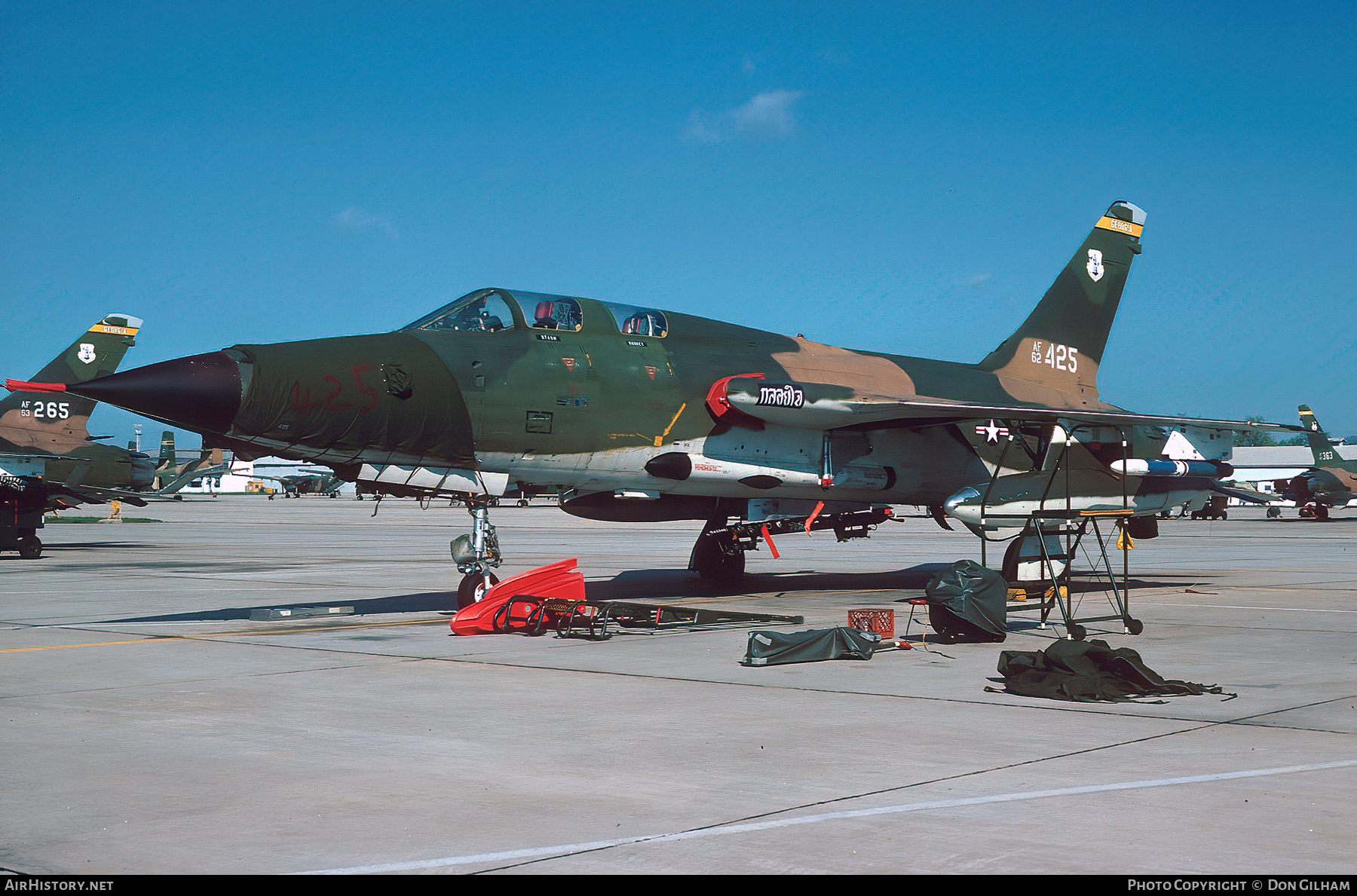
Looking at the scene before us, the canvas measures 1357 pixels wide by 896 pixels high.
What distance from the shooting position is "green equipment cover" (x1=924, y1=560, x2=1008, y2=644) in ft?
36.3

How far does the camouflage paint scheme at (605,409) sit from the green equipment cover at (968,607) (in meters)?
4.07

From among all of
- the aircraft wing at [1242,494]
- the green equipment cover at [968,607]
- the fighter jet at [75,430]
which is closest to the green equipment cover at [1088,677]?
the green equipment cover at [968,607]

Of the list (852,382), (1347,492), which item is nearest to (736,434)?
(852,382)

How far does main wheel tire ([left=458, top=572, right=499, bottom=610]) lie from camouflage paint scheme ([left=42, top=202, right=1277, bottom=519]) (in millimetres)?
995

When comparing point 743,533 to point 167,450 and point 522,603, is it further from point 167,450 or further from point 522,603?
point 167,450

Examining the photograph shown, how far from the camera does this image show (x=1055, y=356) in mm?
19984

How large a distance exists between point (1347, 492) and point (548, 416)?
54100 millimetres

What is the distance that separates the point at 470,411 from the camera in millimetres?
12594

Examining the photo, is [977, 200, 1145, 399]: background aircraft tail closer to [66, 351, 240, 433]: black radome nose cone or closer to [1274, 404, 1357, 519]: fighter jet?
[66, 351, 240, 433]: black radome nose cone

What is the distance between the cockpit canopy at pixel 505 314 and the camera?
1320cm

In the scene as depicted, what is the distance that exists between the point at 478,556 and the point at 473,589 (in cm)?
39

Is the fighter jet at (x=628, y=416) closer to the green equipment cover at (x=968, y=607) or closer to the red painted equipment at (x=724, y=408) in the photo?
the red painted equipment at (x=724, y=408)

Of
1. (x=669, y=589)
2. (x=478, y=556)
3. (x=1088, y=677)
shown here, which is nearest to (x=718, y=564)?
(x=669, y=589)

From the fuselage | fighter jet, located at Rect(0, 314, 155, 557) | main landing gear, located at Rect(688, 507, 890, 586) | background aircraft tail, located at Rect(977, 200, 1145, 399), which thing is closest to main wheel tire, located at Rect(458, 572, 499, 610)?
the fuselage
